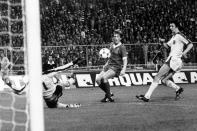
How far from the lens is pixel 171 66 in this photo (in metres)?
12.3

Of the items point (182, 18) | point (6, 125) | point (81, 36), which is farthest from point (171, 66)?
point (182, 18)

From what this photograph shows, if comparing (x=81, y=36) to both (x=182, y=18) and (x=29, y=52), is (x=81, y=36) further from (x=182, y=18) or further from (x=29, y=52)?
(x=29, y=52)

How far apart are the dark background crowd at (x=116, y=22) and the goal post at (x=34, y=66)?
1746 centimetres

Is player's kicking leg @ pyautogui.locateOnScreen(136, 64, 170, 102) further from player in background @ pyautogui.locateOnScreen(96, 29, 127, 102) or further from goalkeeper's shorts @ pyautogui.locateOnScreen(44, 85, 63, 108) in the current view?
goalkeeper's shorts @ pyautogui.locateOnScreen(44, 85, 63, 108)

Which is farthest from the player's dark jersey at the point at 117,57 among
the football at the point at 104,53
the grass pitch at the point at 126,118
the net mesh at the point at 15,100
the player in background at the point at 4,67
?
the football at the point at 104,53

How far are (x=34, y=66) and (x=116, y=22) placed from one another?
24.1 m

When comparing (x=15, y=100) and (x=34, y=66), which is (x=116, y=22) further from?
(x=34, y=66)

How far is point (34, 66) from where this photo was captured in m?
4.71

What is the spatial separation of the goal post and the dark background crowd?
17456mm

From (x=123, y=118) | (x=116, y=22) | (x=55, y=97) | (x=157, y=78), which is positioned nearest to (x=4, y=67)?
(x=55, y=97)

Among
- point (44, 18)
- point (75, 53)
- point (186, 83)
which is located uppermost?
point (44, 18)

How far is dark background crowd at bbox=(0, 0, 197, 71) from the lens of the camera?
2466cm

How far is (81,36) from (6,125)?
17.7 m

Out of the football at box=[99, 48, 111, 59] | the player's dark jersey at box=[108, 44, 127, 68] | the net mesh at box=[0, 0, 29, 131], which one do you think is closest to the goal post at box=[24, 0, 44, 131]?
the net mesh at box=[0, 0, 29, 131]
